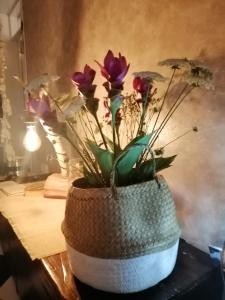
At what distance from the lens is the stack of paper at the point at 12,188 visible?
1.34 metres

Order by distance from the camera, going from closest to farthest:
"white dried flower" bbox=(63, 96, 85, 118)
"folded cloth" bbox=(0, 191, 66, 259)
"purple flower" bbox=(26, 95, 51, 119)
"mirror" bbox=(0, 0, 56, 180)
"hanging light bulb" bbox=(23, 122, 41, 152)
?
"white dried flower" bbox=(63, 96, 85, 118), "purple flower" bbox=(26, 95, 51, 119), "folded cloth" bbox=(0, 191, 66, 259), "hanging light bulb" bbox=(23, 122, 41, 152), "mirror" bbox=(0, 0, 56, 180)

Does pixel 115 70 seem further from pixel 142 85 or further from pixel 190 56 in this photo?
pixel 190 56

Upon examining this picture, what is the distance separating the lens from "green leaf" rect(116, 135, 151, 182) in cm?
59

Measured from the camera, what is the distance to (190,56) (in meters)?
0.79

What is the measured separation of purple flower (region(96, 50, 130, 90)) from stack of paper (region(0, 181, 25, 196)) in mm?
947

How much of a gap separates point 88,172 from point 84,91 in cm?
20

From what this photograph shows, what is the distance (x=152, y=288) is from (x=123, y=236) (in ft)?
0.58

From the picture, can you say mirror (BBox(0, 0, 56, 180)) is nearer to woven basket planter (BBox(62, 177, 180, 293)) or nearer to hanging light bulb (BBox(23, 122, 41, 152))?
hanging light bulb (BBox(23, 122, 41, 152))

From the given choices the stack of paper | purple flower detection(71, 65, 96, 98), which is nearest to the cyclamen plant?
purple flower detection(71, 65, 96, 98)

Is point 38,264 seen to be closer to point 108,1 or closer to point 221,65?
point 221,65

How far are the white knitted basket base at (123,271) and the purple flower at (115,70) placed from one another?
1.21 ft

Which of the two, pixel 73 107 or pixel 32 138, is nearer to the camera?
pixel 73 107

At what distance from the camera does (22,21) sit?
202 cm

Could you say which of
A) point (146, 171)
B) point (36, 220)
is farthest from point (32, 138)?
point (146, 171)
